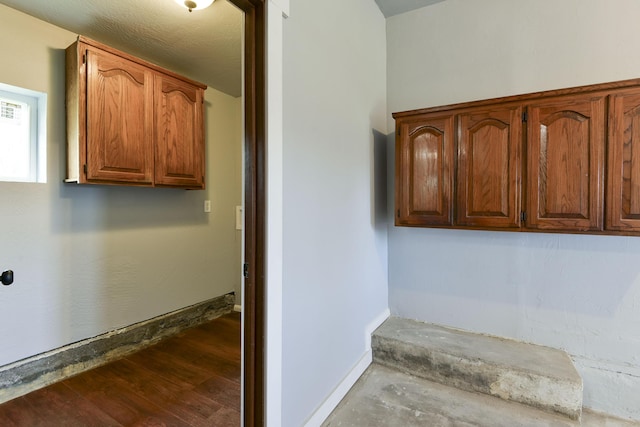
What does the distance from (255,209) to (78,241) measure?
5.96ft

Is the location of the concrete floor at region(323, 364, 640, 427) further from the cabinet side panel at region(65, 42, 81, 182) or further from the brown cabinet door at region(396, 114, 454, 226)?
the cabinet side panel at region(65, 42, 81, 182)

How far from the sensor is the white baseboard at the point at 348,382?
162cm

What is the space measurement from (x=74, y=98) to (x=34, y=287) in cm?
133

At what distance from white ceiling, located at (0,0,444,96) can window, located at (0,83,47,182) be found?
0.55 meters

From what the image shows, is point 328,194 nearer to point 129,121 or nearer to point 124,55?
point 129,121

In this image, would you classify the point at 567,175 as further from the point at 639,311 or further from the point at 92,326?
the point at 92,326

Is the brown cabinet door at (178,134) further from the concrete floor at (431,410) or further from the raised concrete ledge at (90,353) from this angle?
the concrete floor at (431,410)

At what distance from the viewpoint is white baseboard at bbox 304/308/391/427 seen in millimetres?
1620

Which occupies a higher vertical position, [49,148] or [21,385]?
[49,148]

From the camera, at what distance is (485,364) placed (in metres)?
1.89

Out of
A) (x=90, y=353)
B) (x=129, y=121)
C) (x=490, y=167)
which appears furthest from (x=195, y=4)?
(x=90, y=353)

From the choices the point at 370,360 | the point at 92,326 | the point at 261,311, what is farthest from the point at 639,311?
the point at 92,326

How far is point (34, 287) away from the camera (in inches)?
80.1

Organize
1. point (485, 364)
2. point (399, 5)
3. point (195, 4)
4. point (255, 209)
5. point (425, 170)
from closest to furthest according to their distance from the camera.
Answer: point (255, 209)
point (195, 4)
point (485, 364)
point (425, 170)
point (399, 5)
